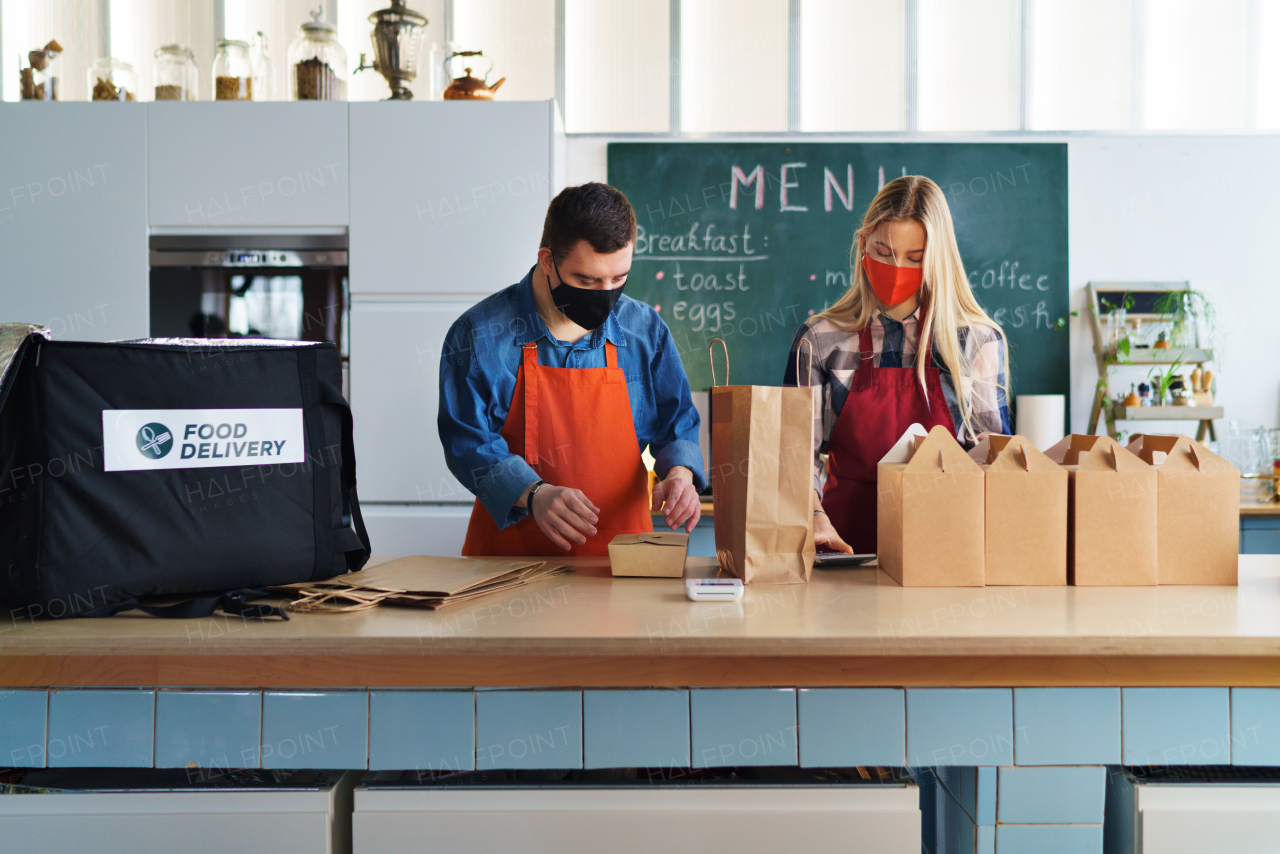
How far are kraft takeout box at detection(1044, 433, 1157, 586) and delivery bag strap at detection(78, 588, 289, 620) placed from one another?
0.99 m

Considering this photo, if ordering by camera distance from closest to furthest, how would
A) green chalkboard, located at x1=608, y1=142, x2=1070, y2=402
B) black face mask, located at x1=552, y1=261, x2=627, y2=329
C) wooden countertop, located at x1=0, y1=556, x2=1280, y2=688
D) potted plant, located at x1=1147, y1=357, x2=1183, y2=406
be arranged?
wooden countertop, located at x1=0, y1=556, x2=1280, y2=688 < black face mask, located at x1=552, y1=261, x2=627, y2=329 < potted plant, located at x1=1147, y1=357, x2=1183, y2=406 < green chalkboard, located at x1=608, y1=142, x2=1070, y2=402

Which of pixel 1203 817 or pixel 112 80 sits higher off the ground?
pixel 112 80

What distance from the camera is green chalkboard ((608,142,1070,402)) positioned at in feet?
9.92

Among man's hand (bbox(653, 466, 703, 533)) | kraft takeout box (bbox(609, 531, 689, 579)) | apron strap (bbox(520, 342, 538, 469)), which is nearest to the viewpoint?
kraft takeout box (bbox(609, 531, 689, 579))

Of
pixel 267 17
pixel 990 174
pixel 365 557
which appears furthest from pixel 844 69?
pixel 365 557

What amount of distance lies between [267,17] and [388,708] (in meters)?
3.12

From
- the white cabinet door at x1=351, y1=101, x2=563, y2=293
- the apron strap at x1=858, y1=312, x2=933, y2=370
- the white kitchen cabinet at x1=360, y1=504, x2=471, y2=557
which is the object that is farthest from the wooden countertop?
the white cabinet door at x1=351, y1=101, x2=563, y2=293

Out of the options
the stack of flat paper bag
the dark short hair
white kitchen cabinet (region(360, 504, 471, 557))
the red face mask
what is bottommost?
white kitchen cabinet (region(360, 504, 471, 557))

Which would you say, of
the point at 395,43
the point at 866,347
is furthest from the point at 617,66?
the point at 866,347

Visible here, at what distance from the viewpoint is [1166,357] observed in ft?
9.45

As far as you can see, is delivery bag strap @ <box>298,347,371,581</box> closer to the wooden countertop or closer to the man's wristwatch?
the wooden countertop

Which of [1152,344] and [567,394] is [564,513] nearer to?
[567,394]

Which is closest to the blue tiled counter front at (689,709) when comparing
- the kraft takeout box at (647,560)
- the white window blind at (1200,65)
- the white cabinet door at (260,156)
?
the kraft takeout box at (647,560)

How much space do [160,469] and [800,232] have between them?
256 centimetres
